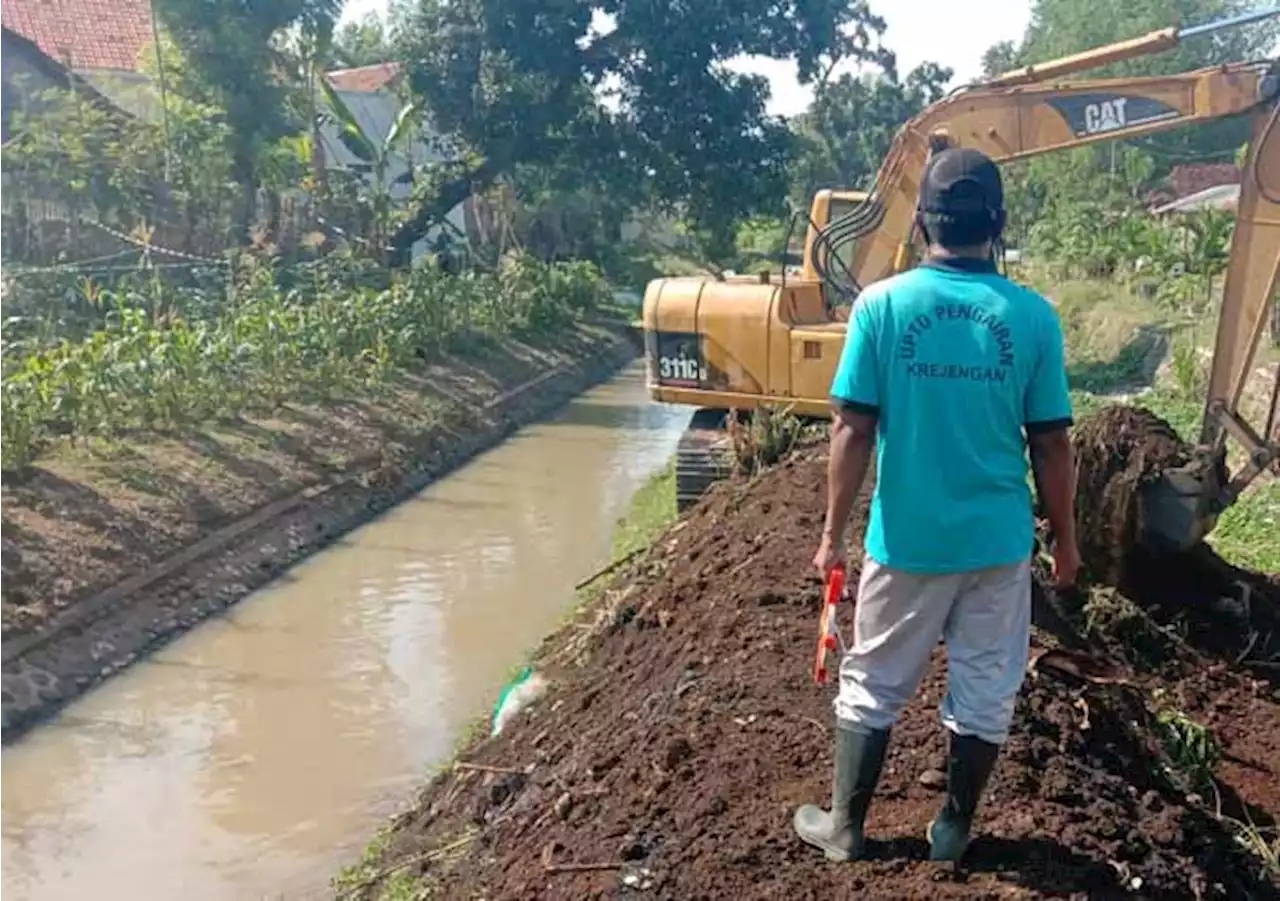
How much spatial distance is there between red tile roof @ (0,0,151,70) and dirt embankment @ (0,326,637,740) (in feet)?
51.3

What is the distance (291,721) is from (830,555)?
19.2 feet

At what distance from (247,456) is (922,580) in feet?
36.2

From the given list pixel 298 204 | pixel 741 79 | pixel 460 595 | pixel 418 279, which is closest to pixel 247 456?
pixel 460 595

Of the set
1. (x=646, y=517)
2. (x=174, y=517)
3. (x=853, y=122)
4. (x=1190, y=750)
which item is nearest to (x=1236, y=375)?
(x=1190, y=750)

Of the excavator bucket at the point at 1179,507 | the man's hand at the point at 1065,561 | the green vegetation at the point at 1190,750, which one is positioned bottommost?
the green vegetation at the point at 1190,750

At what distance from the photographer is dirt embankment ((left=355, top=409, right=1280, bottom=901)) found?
4129 mm

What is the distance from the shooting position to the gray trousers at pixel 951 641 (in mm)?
3891

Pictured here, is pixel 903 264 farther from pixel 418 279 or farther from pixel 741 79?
pixel 741 79

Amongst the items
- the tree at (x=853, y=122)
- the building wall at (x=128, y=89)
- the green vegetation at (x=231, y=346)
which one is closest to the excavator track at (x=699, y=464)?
the green vegetation at (x=231, y=346)

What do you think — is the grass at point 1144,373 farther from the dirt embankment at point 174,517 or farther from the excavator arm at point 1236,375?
the dirt embankment at point 174,517

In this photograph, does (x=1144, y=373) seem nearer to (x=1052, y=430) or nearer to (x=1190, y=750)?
(x=1190, y=750)

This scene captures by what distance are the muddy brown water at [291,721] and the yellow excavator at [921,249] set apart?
2.12m

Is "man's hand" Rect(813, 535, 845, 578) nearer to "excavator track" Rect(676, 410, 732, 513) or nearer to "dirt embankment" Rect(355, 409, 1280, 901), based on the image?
"dirt embankment" Rect(355, 409, 1280, 901)

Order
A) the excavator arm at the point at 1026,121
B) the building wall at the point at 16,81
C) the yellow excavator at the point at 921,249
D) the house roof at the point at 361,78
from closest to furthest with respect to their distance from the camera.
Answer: the yellow excavator at the point at 921,249 < the excavator arm at the point at 1026,121 < the building wall at the point at 16,81 < the house roof at the point at 361,78
